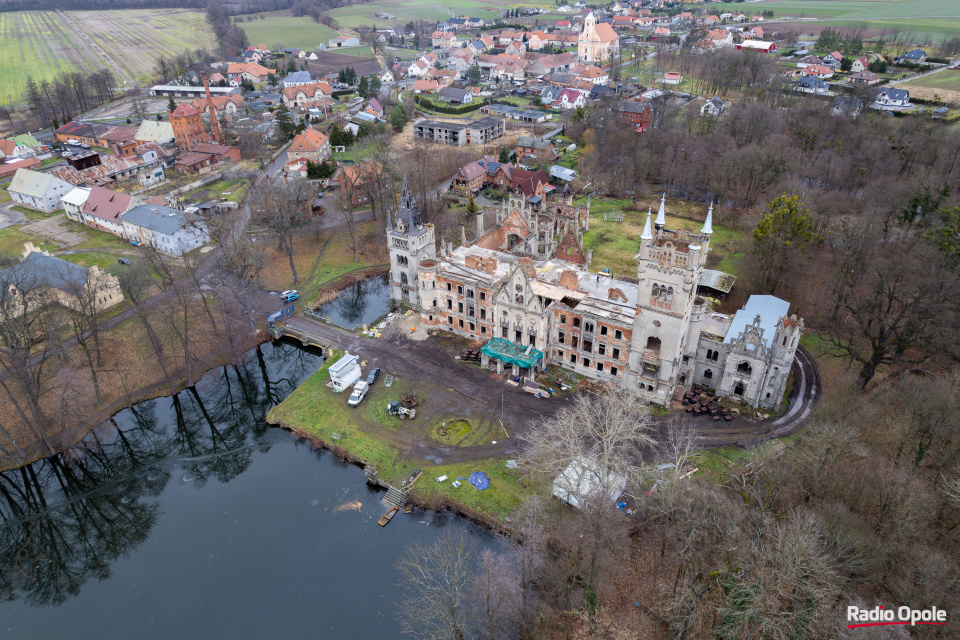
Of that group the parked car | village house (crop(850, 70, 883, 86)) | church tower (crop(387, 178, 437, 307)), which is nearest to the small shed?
church tower (crop(387, 178, 437, 307))

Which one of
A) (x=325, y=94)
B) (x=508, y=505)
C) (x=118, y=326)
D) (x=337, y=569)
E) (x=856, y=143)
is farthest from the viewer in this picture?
(x=325, y=94)

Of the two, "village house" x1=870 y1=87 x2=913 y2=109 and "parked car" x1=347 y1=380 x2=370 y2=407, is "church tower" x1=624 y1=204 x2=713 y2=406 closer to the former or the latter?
"parked car" x1=347 y1=380 x2=370 y2=407

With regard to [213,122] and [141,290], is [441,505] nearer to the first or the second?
[141,290]

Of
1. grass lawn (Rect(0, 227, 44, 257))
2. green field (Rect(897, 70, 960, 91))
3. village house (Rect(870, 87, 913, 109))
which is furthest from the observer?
green field (Rect(897, 70, 960, 91))

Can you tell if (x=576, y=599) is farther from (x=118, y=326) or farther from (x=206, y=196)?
(x=206, y=196)

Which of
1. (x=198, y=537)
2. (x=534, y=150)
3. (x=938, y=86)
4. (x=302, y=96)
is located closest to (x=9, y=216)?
(x=302, y=96)

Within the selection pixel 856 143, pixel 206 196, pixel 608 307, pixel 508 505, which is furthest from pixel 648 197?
pixel 206 196

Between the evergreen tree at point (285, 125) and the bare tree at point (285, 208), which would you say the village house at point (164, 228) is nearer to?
the bare tree at point (285, 208)
